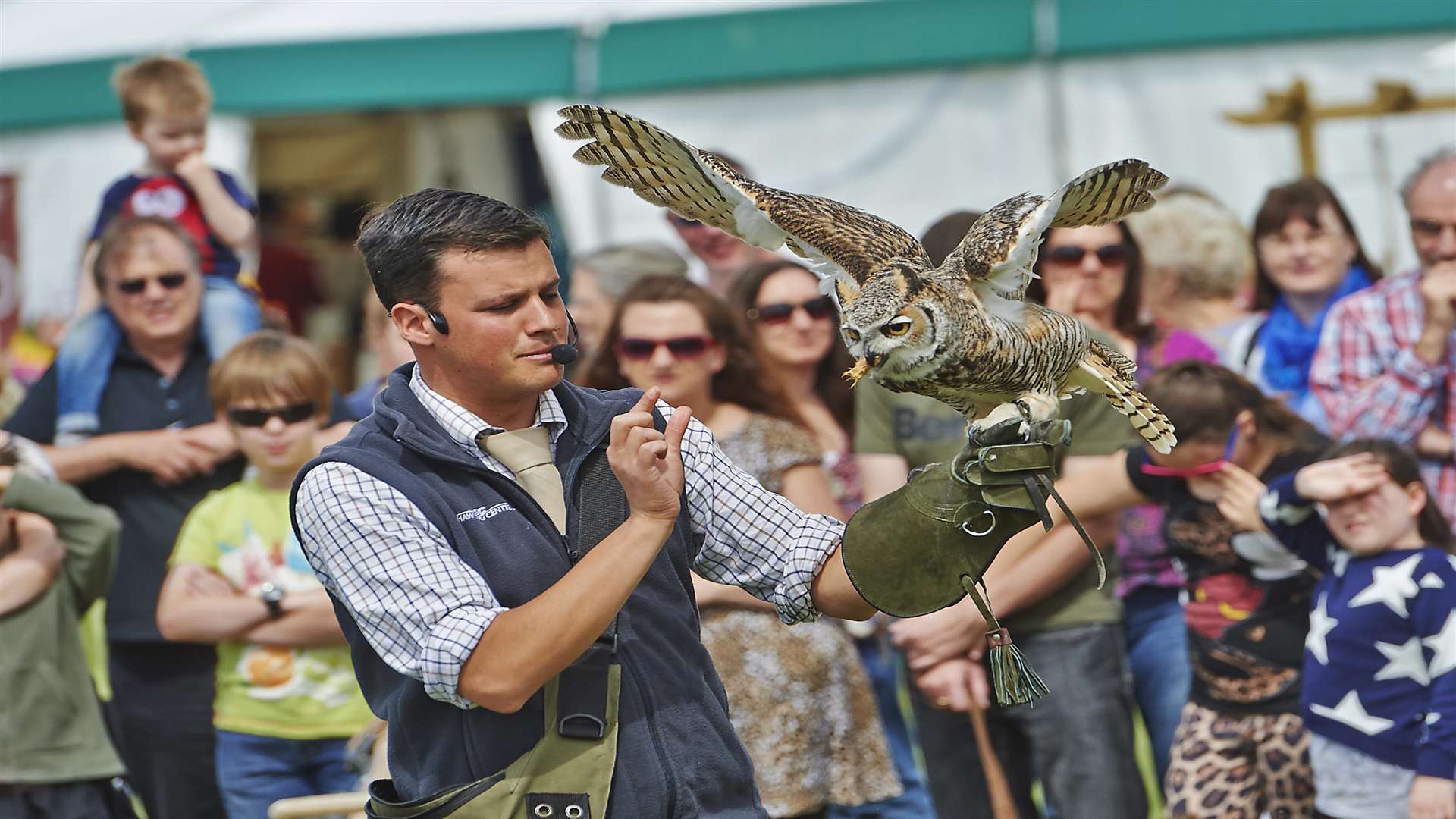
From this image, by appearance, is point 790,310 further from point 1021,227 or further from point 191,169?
point 1021,227

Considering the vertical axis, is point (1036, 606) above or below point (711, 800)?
above

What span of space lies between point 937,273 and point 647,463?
0.58m

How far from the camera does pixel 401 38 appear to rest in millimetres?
8703

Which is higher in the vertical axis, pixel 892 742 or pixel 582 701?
pixel 582 701

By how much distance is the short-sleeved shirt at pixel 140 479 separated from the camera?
16.0 feet

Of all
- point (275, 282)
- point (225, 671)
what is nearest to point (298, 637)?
point (225, 671)

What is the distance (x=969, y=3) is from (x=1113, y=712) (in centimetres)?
504

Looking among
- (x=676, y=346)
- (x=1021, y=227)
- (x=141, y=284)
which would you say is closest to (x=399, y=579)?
(x=1021, y=227)

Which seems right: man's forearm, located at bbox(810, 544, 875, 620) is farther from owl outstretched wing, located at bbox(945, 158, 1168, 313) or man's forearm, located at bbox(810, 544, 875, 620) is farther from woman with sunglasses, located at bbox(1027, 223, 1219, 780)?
woman with sunglasses, located at bbox(1027, 223, 1219, 780)

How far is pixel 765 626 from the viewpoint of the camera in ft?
14.3

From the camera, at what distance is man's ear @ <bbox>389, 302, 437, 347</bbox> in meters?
2.69

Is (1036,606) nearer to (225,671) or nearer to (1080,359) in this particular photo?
(1080,359)

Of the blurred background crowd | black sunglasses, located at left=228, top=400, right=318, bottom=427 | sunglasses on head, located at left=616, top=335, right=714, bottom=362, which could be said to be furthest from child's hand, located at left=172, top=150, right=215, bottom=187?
sunglasses on head, located at left=616, top=335, right=714, bottom=362

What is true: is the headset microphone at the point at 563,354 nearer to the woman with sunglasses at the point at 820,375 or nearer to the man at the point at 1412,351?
the woman with sunglasses at the point at 820,375
